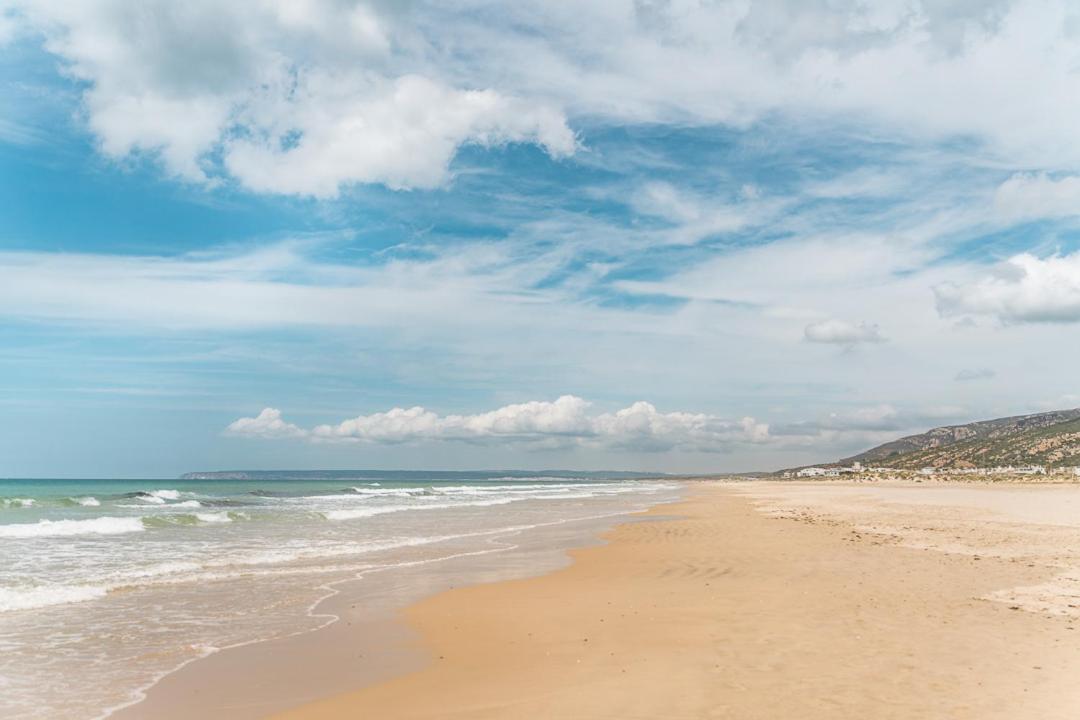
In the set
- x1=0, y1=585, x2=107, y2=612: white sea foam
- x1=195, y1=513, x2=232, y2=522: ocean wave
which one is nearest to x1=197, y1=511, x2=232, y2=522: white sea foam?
x1=195, y1=513, x2=232, y2=522: ocean wave

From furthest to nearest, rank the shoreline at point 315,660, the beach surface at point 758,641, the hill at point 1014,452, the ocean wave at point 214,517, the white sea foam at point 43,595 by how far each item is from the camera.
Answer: the hill at point 1014,452
the ocean wave at point 214,517
the white sea foam at point 43,595
the shoreline at point 315,660
the beach surface at point 758,641

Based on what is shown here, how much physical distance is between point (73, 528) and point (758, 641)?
1162 inches

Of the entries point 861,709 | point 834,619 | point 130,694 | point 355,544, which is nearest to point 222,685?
point 130,694

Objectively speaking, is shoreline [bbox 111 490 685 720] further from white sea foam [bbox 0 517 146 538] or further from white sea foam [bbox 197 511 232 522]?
white sea foam [bbox 197 511 232 522]

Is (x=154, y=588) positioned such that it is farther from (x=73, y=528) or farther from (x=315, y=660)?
(x=73, y=528)

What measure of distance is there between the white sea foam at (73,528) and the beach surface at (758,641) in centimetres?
2058

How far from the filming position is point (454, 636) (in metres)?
10.3

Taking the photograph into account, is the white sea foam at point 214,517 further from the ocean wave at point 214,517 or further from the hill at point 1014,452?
the hill at point 1014,452

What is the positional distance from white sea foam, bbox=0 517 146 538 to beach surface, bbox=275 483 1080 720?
2058cm

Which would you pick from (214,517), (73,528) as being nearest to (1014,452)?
(214,517)

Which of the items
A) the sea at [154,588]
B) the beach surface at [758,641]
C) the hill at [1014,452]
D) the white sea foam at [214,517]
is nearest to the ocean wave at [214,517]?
the white sea foam at [214,517]

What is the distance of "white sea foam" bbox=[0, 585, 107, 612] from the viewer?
12.4 m

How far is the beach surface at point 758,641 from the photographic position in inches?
271

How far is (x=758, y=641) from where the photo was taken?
30.0 ft
